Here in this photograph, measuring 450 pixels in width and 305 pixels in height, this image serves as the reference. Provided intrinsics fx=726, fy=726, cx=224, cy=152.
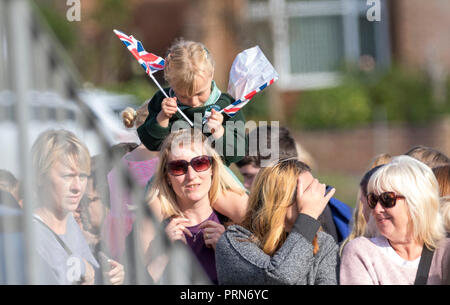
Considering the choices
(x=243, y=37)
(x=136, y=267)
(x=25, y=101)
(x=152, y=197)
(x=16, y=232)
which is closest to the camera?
(x=25, y=101)

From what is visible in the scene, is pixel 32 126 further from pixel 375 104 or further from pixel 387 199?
pixel 375 104

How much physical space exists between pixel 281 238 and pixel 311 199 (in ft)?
0.66

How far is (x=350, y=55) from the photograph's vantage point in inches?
586

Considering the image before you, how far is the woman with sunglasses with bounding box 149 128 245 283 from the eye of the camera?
10.5 feet

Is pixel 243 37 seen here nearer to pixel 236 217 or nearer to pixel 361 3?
pixel 361 3

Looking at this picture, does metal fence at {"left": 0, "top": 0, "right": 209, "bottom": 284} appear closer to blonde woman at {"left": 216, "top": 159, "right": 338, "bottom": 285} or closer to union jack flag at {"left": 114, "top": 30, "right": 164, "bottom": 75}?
blonde woman at {"left": 216, "top": 159, "right": 338, "bottom": 285}

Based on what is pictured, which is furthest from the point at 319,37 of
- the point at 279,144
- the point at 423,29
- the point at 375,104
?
the point at 279,144

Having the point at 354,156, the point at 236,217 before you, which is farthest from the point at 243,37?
the point at 236,217

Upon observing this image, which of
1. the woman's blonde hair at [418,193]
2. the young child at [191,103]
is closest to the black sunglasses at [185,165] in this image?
the young child at [191,103]

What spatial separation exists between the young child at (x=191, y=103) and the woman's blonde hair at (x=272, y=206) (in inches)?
13.5

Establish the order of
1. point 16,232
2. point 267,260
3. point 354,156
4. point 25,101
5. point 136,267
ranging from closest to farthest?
point 25,101 < point 16,232 < point 136,267 < point 267,260 < point 354,156

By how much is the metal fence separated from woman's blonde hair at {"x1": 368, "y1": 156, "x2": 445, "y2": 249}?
3.08 ft

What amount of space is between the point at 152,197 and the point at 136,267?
0.72m

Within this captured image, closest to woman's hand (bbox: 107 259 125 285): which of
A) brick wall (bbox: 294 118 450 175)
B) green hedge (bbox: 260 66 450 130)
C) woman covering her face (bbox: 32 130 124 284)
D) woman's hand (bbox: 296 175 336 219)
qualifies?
woman covering her face (bbox: 32 130 124 284)
